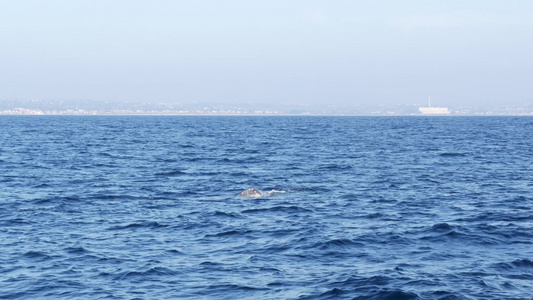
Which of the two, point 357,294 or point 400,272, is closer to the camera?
point 357,294

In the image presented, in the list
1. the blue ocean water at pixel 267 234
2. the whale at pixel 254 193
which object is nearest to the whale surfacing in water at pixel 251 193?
the whale at pixel 254 193

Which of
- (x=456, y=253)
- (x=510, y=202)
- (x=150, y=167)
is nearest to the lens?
(x=456, y=253)

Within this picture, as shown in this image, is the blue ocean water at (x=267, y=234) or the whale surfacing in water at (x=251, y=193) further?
the whale surfacing in water at (x=251, y=193)

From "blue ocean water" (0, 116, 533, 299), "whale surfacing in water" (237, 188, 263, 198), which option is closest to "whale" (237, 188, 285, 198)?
"whale surfacing in water" (237, 188, 263, 198)

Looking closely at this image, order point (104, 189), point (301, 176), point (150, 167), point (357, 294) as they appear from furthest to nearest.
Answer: point (150, 167), point (301, 176), point (104, 189), point (357, 294)

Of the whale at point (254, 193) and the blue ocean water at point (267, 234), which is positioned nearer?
the blue ocean water at point (267, 234)

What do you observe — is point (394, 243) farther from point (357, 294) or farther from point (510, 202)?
point (510, 202)

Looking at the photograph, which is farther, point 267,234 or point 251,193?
point 251,193

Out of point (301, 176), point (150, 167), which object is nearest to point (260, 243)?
point (301, 176)

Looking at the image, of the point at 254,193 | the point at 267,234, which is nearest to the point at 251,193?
the point at 254,193

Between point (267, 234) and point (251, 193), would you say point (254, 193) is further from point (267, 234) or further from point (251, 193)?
point (267, 234)

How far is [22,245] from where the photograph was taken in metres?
24.4

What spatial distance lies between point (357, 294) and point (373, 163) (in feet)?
127

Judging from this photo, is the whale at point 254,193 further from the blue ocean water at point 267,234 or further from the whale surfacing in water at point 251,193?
the blue ocean water at point 267,234
